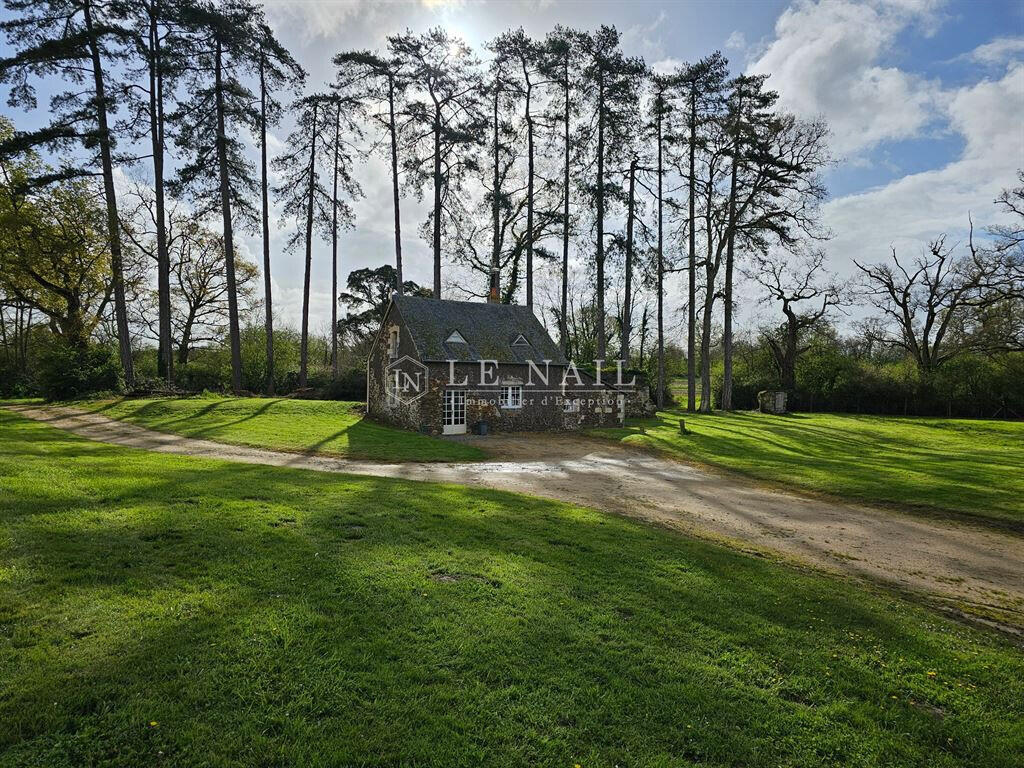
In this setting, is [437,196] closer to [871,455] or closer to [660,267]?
[660,267]

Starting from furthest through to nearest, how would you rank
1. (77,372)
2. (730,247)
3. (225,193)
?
(730,247) < (225,193) < (77,372)

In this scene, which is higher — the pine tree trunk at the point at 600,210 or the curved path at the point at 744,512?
the pine tree trunk at the point at 600,210

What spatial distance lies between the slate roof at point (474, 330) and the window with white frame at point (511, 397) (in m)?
1.38

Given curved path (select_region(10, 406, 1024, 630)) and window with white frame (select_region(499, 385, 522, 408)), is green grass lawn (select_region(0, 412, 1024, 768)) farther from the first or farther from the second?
window with white frame (select_region(499, 385, 522, 408))

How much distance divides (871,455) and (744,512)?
424 inches

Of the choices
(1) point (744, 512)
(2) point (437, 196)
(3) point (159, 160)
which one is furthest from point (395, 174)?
(1) point (744, 512)

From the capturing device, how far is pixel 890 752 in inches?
136

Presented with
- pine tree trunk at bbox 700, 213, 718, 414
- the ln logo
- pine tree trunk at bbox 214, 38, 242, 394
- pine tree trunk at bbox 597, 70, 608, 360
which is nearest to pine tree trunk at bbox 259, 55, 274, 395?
pine tree trunk at bbox 214, 38, 242, 394

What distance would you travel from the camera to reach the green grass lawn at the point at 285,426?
15844mm

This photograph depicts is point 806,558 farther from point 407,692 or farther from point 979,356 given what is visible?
point 979,356

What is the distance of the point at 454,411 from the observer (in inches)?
856

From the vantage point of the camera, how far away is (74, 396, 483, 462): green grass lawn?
1584 centimetres

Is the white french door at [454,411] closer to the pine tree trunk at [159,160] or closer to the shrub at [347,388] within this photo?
the shrub at [347,388]

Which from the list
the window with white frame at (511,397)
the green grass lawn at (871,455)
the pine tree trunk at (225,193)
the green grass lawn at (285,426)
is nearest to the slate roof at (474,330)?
the window with white frame at (511,397)
